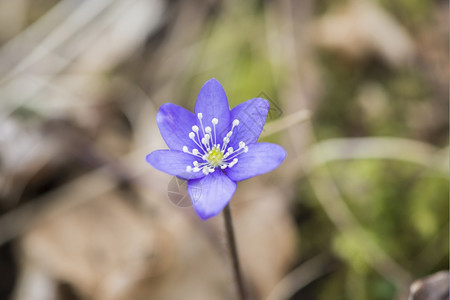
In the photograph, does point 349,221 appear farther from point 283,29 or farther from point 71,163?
point 71,163

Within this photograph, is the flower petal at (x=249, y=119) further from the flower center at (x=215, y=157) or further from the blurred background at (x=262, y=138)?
the blurred background at (x=262, y=138)

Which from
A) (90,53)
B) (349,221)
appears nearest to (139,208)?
(349,221)

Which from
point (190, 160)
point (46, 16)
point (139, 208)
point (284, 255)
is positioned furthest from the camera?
point (46, 16)

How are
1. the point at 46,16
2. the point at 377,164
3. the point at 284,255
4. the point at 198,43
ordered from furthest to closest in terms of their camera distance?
1. the point at 46,16
2. the point at 198,43
3. the point at 377,164
4. the point at 284,255

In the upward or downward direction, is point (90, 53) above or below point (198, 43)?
above

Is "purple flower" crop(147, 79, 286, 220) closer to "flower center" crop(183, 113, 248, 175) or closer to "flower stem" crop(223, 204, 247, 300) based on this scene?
"flower center" crop(183, 113, 248, 175)

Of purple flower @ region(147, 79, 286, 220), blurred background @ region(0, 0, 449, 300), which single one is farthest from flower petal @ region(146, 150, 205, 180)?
blurred background @ region(0, 0, 449, 300)

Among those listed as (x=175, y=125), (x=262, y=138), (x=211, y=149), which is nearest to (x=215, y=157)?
(x=211, y=149)
